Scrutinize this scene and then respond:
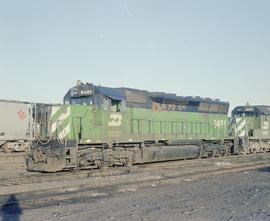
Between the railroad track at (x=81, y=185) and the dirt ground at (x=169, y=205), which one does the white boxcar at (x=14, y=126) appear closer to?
the railroad track at (x=81, y=185)

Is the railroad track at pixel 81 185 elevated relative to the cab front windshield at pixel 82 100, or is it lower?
lower

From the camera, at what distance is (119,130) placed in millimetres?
11906

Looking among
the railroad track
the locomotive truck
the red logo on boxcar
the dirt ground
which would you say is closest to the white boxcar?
the red logo on boxcar

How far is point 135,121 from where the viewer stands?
1270 cm

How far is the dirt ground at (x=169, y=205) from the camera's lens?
5.33m

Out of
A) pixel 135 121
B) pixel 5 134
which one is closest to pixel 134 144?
pixel 135 121

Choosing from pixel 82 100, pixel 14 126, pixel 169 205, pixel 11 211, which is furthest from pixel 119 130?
pixel 14 126

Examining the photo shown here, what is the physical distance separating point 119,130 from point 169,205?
6.06 metres

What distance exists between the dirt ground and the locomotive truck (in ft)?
12.0

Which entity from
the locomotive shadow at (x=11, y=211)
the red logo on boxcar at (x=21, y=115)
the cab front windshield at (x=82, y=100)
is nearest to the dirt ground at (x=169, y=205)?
the locomotive shadow at (x=11, y=211)

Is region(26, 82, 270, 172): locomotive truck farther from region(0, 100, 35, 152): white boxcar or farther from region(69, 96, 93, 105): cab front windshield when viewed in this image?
region(0, 100, 35, 152): white boxcar

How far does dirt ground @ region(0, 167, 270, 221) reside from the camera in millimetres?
5332

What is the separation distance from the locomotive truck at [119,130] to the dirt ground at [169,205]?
3655 millimetres

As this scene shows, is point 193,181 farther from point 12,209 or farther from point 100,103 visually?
point 12,209
